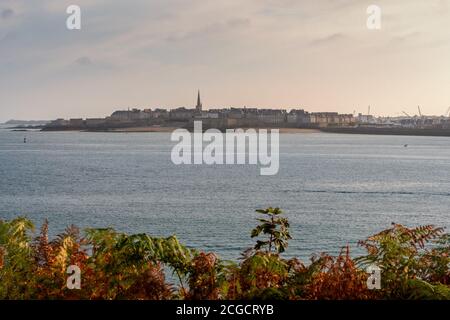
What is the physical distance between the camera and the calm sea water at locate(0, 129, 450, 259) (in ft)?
146

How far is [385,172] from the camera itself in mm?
97625

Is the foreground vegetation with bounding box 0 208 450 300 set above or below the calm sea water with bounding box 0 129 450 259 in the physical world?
above

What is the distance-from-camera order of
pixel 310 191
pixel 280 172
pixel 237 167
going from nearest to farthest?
pixel 310 191, pixel 280 172, pixel 237 167

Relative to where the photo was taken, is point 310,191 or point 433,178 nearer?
point 310,191

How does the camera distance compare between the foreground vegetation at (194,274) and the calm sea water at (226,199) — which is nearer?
the foreground vegetation at (194,274)

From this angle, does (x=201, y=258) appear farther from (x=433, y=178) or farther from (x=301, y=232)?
(x=433, y=178)

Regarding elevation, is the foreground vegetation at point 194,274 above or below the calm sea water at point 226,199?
above

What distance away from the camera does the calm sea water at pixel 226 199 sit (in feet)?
146

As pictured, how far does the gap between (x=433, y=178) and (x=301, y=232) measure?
49973 mm

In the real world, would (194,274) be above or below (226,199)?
above

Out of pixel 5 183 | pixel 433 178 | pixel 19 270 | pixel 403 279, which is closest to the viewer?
pixel 403 279

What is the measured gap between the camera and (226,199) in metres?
62.2

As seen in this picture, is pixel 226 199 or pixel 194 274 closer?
pixel 194 274
